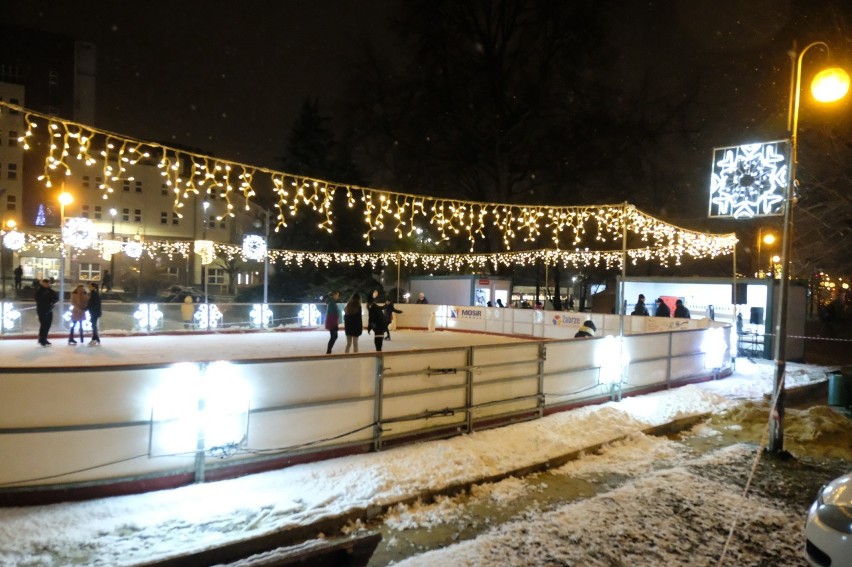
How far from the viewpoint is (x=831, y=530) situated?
3977 millimetres

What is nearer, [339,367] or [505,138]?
[339,367]

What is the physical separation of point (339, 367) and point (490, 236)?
27660 millimetres

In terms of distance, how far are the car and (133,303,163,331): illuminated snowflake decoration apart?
69.8 ft

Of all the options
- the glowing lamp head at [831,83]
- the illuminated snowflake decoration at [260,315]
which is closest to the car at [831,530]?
the glowing lamp head at [831,83]

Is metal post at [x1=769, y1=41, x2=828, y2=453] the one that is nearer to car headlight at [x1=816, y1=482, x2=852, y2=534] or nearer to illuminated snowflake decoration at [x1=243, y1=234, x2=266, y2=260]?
car headlight at [x1=816, y1=482, x2=852, y2=534]

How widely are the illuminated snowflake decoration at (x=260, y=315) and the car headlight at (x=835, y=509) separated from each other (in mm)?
21824

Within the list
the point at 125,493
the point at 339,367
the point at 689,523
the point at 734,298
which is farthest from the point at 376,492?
the point at 734,298

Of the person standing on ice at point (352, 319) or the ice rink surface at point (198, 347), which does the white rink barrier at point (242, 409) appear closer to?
the ice rink surface at point (198, 347)

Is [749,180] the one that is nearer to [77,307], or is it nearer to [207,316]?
[77,307]

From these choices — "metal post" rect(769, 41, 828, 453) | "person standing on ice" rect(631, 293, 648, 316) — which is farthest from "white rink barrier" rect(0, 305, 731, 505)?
"person standing on ice" rect(631, 293, 648, 316)

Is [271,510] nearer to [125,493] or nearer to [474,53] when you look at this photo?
[125,493]

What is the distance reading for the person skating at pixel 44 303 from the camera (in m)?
14.9

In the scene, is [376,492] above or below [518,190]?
below

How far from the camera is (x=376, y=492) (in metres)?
5.69
